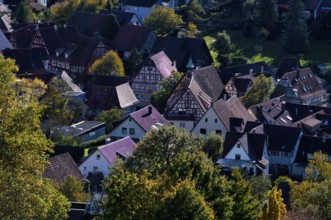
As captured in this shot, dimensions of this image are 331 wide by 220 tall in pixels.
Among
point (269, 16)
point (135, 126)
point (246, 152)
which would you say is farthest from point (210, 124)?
point (269, 16)

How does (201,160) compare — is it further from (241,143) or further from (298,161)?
(298,161)

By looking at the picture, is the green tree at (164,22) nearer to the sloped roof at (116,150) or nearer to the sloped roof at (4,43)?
the sloped roof at (4,43)

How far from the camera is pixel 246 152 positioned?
45125 mm

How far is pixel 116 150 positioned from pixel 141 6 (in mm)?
45066

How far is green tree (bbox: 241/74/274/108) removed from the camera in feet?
184

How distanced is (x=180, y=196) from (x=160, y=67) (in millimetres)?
39691

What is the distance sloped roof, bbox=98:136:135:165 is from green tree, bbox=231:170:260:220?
15395 mm

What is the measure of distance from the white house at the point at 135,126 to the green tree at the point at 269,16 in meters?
32.5

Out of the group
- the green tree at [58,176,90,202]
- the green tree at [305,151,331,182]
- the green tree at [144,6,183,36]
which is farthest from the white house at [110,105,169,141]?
the green tree at [144,6,183,36]

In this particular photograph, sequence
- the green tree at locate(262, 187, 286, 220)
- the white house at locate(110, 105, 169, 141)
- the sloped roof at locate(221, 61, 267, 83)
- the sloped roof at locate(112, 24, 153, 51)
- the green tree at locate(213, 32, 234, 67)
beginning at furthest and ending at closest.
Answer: the green tree at locate(213, 32, 234, 67) < the sloped roof at locate(112, 24, 153, 51) < the sloped roof at locate(221, 61, 267, 83) < the white house at locate(110, 105, 169, 141) < the green tree at locate(262, 187, 286, 220)

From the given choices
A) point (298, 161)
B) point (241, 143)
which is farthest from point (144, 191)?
point (298, 161)

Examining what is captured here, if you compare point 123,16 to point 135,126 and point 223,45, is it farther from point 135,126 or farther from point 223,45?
point 135,126

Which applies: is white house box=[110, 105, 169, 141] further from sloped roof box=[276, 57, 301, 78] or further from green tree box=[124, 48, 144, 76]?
green tree box=[124, 48, 144, 76]

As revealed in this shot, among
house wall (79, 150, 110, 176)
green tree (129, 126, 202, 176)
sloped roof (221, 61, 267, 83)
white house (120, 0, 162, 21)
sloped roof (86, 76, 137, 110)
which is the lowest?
white house (120, 0, 162, 21)
